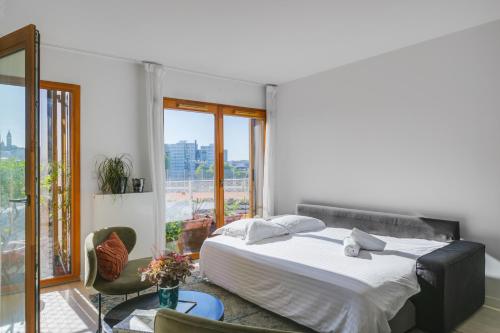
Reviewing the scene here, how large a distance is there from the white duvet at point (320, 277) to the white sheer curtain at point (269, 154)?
5.91 ft

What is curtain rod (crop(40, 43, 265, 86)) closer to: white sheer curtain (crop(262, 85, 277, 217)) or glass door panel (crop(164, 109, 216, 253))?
white sheer curtain (crop(262, 85, 277, 217))

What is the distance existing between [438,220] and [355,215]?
0.96 meters

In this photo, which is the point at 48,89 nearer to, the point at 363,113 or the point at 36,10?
the point at 36,10

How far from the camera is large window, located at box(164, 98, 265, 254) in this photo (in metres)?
4.85

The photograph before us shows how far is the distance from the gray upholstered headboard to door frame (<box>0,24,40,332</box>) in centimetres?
333

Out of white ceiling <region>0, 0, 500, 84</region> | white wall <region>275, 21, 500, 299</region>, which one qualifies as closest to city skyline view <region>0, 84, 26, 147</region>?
white ceiling <region>0, 0, 500, 84</region>

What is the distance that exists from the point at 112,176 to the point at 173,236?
127 cm

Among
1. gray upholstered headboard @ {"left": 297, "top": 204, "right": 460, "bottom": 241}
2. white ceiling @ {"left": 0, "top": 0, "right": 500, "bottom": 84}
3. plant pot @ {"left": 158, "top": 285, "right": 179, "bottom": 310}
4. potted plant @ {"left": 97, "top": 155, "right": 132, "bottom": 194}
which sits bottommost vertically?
plant pot @ {"left": 158, "top": 285, "right": 179, "bottom": 310}

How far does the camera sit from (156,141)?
14.5ft

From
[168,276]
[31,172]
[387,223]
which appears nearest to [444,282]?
[387,223]

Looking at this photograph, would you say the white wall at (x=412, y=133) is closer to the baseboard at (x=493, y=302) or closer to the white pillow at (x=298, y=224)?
the baseboard at (x=493, y=302)

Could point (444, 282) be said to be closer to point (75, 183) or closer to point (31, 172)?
point (31, 172)

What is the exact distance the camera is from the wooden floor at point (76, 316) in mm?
2818

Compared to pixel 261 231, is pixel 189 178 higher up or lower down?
higher up
